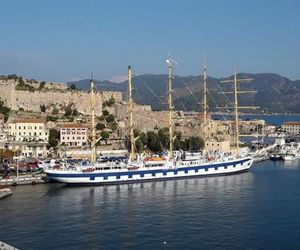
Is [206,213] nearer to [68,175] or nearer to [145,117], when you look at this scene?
[68,175]

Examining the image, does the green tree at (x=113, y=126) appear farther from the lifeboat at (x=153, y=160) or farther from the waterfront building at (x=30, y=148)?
the lifeboat at (x=153, y=160)

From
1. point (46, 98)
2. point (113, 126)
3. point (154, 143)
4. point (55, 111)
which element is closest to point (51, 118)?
point (55, 111)

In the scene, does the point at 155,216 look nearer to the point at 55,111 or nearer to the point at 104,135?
the point at 104,135

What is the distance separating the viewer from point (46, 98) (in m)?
50.8

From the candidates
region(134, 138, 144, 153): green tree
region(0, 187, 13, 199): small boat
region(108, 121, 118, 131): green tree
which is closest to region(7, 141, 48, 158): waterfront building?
region(134, 138, 144, 153): green tree

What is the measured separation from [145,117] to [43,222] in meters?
33.9

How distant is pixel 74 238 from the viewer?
1833 centimetres

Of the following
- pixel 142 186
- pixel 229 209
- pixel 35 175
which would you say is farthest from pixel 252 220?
pixel 35 175

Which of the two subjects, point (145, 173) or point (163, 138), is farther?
point (163, 138)

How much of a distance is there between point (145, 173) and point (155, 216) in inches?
411

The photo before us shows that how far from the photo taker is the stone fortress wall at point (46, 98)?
4947 centimetres

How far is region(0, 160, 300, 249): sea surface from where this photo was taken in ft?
59.0

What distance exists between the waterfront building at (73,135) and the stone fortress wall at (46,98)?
7273 mm

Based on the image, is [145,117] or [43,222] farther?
[145,117]
